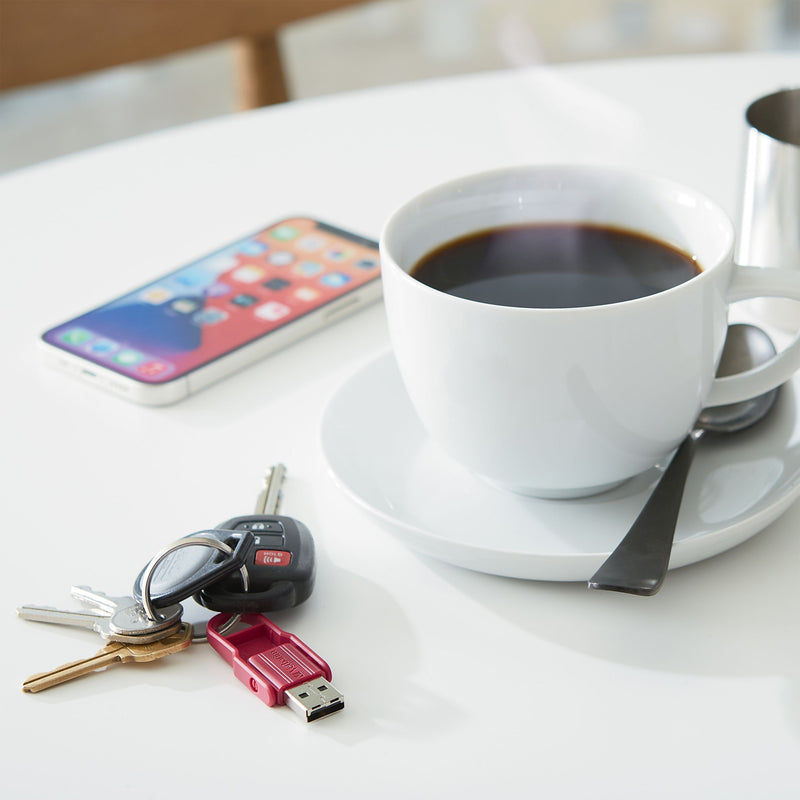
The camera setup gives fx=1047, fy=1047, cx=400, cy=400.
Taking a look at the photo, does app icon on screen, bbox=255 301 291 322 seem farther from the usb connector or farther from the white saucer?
the usb connector

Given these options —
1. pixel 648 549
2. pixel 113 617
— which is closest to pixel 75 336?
pixel 113 617

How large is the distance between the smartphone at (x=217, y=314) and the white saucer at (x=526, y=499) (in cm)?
9

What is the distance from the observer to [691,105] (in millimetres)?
839

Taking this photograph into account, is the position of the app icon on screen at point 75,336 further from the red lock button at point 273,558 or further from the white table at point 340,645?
the red lock button at point 273,558

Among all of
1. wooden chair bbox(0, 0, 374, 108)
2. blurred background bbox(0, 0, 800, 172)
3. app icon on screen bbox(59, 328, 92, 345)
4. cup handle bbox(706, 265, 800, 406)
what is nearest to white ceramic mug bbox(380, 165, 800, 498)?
cup handle bbox(706, 265, 800, 406)

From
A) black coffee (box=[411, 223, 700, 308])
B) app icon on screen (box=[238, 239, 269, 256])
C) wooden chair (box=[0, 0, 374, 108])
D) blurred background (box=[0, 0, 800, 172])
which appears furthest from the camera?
blurred background (box=[0, 0, 800, 172])

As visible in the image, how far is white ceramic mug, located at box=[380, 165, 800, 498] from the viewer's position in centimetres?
38

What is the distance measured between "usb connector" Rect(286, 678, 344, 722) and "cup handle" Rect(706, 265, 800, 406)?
0.20m

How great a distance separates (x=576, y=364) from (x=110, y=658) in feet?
0.65

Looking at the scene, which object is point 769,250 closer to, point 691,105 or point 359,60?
point 691,105

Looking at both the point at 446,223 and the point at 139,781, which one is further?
the point at 446,223

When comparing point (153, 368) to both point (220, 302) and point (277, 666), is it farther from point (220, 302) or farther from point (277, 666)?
point (277, 666)

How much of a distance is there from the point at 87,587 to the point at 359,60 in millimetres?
2784

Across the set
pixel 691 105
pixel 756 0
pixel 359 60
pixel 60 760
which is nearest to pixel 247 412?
pixel 60 760
